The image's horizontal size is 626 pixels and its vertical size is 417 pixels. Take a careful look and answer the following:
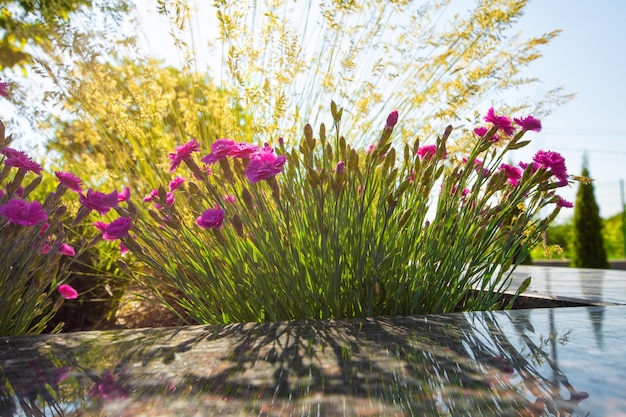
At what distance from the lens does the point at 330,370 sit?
2.91 ft

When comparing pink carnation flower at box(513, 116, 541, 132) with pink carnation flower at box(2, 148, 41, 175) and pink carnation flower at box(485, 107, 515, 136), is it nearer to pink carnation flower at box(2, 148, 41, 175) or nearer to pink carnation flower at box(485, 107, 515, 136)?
pink carnation flower at box(485, 107, 515, 136)

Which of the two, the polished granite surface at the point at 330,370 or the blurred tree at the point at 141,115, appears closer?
the polished granite surface at the point at 330,370

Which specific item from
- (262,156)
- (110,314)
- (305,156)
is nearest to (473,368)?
(262,156)

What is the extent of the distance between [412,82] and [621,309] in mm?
1539

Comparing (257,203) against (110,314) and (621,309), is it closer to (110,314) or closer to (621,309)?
(621,309)

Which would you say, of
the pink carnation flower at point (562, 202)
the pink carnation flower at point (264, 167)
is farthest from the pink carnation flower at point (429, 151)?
the pink carnation flower at point (264, 167)

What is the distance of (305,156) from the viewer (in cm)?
187

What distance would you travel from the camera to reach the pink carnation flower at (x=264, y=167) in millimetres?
1626

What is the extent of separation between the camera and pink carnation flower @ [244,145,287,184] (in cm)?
163

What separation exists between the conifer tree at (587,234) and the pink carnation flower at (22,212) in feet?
31.2

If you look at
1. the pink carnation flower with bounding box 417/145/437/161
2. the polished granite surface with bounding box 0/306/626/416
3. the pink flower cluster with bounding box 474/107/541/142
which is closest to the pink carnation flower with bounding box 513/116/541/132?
the pink flower cluster with bounding box 474/107/541/142

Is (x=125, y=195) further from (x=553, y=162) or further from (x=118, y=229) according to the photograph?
(x=553, y=162)

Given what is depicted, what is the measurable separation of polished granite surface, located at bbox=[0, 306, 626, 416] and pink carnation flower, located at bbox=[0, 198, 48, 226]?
0.41 metres

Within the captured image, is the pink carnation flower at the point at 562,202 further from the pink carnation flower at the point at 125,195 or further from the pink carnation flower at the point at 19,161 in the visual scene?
the pink carnation flower at the point at 19,161
